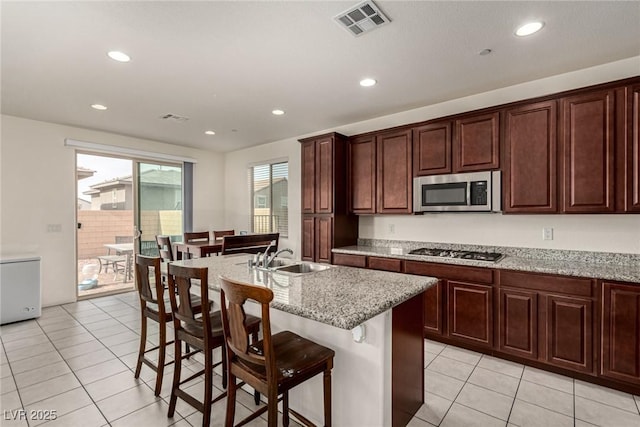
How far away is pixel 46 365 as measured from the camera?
8.97 ft

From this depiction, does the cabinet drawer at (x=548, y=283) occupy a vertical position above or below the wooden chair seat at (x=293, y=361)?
above

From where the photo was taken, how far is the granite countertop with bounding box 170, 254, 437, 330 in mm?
1386

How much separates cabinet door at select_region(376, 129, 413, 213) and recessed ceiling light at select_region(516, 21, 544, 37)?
4.87ft

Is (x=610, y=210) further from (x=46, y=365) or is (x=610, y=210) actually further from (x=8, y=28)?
(x=46, y=365)

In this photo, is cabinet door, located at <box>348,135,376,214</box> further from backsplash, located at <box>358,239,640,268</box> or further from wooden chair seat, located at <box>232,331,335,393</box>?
wooden chair seat, located at <box>232,331,335,393</box>

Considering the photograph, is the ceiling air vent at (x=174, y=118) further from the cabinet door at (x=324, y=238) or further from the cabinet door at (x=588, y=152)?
the cabinet door at (x=588, y=152)

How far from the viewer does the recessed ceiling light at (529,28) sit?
2082 mm

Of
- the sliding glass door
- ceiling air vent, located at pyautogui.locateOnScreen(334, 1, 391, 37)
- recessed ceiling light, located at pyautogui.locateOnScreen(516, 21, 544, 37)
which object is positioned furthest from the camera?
the sliding glass door

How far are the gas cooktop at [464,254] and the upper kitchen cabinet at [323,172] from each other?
4.05ft

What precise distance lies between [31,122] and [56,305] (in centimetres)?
261

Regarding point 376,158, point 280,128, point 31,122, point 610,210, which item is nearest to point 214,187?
point 280,128

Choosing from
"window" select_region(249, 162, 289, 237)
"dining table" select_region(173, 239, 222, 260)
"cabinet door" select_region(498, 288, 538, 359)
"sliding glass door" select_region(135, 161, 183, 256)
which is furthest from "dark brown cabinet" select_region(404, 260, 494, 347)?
"sliding glass door" select_region(135, 161, 183, 256)

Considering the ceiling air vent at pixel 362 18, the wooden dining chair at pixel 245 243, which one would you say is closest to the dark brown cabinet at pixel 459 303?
the wooden dining chair at pixel 245 243

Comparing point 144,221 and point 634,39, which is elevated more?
point 634,39
